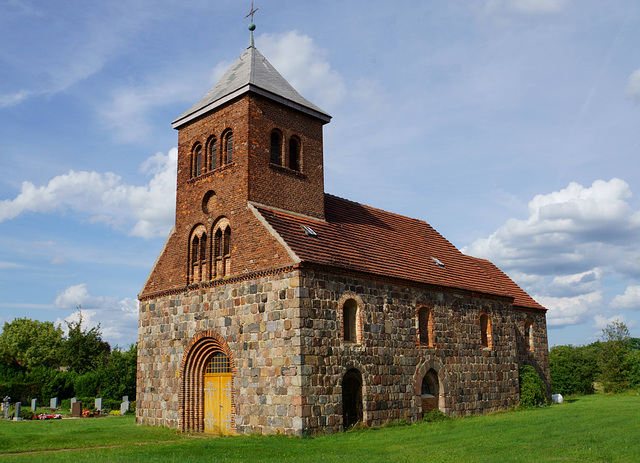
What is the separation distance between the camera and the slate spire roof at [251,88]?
2080 centimetres

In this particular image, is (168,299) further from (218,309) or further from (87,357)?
(87,357)

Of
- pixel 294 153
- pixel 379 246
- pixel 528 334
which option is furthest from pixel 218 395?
pixel 528 334

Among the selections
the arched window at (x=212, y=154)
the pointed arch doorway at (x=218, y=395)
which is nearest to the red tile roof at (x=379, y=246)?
the arched window at (x=212, y=154)

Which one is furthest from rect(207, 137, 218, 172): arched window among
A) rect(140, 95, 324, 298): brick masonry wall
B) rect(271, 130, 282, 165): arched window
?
rect(271, 130, 282, 165): arched window

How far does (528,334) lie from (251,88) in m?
20.9

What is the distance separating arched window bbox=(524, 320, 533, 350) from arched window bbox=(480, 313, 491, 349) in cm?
755

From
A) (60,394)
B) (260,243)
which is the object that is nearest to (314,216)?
(260,243)

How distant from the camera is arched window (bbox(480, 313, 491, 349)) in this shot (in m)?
24.9

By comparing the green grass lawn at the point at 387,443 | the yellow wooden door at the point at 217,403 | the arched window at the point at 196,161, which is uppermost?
the arched window at the point at 196,161

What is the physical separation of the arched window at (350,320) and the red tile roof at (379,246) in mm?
1195

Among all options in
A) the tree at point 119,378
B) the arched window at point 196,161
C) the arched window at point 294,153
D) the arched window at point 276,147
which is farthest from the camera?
the tree at point 119,378

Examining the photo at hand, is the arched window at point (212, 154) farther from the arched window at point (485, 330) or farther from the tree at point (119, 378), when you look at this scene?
the tree at point (119, 378)

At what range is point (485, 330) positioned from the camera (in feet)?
82.8

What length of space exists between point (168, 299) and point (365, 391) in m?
8.23
